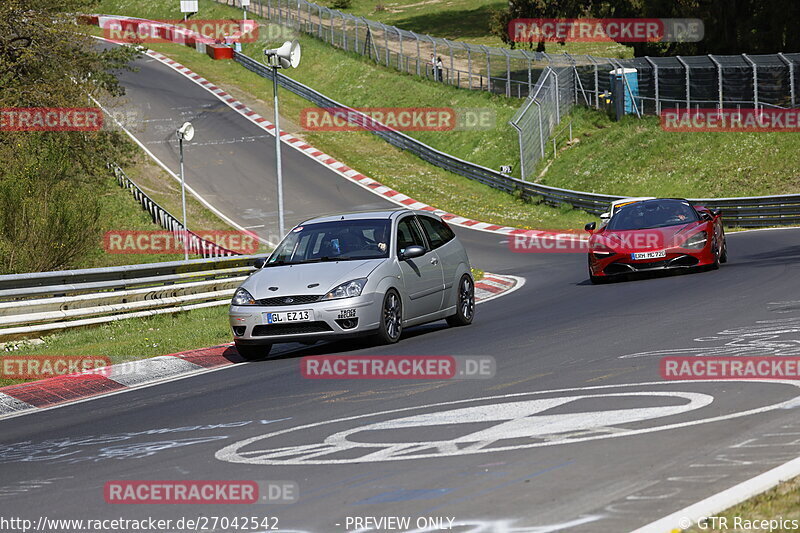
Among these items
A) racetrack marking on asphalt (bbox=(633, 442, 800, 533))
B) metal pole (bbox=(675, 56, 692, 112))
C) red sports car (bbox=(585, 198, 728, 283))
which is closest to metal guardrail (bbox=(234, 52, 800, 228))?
metal pole (bbox=(675, 56, 692, 112))

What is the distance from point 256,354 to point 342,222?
6.81 ft

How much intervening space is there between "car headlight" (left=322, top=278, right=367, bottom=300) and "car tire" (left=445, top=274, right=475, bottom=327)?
2.46 meters

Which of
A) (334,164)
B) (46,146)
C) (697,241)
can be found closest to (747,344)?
(697,241)

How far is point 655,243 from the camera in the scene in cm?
1941

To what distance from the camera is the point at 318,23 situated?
6700 cm

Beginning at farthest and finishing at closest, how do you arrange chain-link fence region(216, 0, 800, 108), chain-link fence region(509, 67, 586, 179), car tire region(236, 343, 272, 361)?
chain-link fence region(509, 67, 586, 179) < chain-link fence region(216, 0, 800, 108) < car tire region(236, 343, 272, 361)

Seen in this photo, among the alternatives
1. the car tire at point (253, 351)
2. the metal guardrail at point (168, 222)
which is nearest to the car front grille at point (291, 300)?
the car tire at point (253, 351)

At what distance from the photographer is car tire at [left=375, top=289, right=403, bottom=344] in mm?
12959

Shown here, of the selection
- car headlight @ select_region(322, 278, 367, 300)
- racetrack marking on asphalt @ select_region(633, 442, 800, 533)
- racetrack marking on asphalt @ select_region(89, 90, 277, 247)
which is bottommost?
racetrack marking on asphalt @ select_region(89, 90, 277, 247)

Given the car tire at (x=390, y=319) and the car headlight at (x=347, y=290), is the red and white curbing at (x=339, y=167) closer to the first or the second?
the car tire at (x=390, y=319)

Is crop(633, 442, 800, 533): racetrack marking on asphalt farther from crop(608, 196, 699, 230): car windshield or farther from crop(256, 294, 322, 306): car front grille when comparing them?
crop(608, 196, 699, 230): car windshield

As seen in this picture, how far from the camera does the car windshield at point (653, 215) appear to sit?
65.2ft

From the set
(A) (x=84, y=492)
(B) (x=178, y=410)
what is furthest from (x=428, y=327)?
(A) (x=84, y=492)

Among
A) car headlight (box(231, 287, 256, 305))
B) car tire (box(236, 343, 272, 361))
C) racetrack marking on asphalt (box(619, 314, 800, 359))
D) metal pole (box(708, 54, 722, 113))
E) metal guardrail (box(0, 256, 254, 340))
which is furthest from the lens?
metal pole (box(708, 54, 722, 113))
